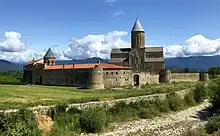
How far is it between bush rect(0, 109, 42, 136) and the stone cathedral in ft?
121

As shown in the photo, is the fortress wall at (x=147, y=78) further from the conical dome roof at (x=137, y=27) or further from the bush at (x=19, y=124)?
the bush at (x=19, y=124)

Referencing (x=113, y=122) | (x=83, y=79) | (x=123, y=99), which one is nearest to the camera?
(x=113, y=122)

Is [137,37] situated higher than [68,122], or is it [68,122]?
Answer: [137,37]

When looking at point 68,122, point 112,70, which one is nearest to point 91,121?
point 68,122

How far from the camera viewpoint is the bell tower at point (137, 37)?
6050cm

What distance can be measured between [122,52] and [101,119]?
3931 cm

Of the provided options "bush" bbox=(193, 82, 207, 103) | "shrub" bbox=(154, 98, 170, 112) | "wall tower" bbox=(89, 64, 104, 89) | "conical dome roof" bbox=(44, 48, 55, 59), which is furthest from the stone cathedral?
"shrub" bbox=(154, 98, 170, 112)

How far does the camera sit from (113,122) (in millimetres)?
26234

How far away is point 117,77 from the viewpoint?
168 feet

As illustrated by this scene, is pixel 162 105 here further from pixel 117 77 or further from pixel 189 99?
pixel 117 77

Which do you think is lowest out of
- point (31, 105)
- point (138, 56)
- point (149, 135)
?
point (149, 135)

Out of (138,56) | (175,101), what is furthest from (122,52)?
(175,101)

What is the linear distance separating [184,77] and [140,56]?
29.9ft

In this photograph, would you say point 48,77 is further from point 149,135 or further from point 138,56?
point 149,135
